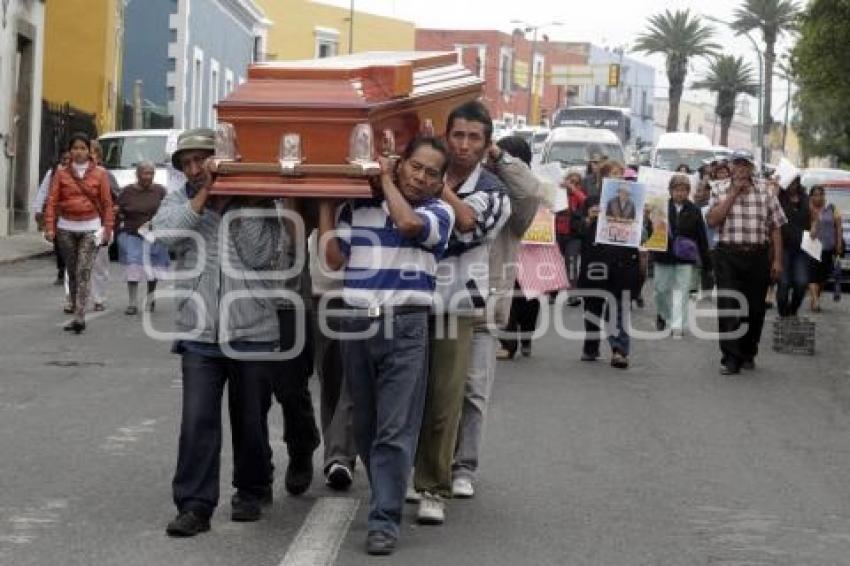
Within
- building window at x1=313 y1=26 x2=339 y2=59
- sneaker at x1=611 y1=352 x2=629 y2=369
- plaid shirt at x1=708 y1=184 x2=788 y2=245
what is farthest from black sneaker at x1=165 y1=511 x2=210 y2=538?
building window at x1=313 y1=26 x2=339 y2=59

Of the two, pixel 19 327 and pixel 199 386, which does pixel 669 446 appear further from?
pixel 19 327

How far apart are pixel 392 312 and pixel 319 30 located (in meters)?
74.4

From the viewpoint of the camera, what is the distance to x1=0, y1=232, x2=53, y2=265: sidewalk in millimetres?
27109

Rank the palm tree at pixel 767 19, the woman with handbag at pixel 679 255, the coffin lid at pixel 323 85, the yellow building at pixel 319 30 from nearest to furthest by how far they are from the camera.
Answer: the coffin lid at pixel 323 85 → the woman with handbag at pixel 679 255 → the palm tree at pixel 767 19 → the yellow building at pixel 319 30

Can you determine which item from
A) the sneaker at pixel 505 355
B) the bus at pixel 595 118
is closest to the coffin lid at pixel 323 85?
the sneaker at pixel 505 355

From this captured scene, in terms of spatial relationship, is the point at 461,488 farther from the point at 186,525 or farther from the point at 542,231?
the point at 542,231

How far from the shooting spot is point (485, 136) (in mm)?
8250

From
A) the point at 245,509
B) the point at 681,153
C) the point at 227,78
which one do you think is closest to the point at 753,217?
the point at 245,509

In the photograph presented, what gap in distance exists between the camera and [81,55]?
40812 mm

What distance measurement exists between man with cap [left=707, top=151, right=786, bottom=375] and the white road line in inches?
292

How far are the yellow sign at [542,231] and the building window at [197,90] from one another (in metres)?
39.0

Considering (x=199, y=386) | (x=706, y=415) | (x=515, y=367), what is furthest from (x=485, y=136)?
(x=515, y=367)

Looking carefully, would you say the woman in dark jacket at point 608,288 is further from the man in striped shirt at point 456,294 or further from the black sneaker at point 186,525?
the black sneaker at point 186,525

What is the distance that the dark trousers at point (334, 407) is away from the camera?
8633mm
